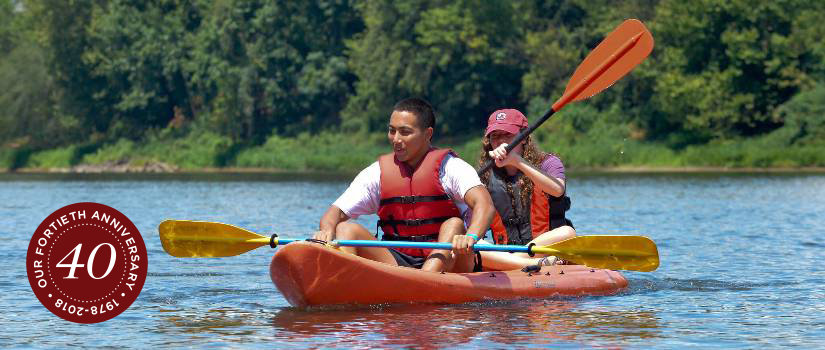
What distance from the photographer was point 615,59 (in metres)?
10.3

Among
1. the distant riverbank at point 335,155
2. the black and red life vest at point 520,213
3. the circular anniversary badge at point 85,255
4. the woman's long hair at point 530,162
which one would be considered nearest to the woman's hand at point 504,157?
the woman's long hair at point 530,162

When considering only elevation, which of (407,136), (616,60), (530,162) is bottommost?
(530,162)

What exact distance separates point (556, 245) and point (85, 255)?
3.02 metres

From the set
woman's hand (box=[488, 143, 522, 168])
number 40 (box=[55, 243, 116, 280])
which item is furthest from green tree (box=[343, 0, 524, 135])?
number 40 (box=[55, 243, 116, 280])

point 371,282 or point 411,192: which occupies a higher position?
point 411,192

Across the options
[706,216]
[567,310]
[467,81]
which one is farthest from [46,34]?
→ [567,310]

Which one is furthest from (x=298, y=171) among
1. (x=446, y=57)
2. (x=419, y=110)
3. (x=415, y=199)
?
(x=419, y=110)

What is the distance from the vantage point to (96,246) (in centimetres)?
731

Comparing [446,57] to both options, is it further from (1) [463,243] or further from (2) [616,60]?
(1) [463,243]

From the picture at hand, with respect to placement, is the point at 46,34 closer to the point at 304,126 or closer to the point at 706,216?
the point at 304,126

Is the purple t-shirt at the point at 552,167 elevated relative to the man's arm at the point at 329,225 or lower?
elevated

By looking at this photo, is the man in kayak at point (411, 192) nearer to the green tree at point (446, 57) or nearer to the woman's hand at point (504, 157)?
the woman's hand at point (504, 157)

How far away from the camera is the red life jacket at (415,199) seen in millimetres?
8258

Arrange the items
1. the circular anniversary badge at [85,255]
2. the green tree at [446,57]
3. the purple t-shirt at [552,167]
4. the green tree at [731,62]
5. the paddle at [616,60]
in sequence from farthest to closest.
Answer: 1. the green tree at [446,57]
2. the green tree at [731,62]
3. the paddle at [616,60]
4. the purple t-shirt at [552,167]
5. the circular anniversary badge at [85,255]
